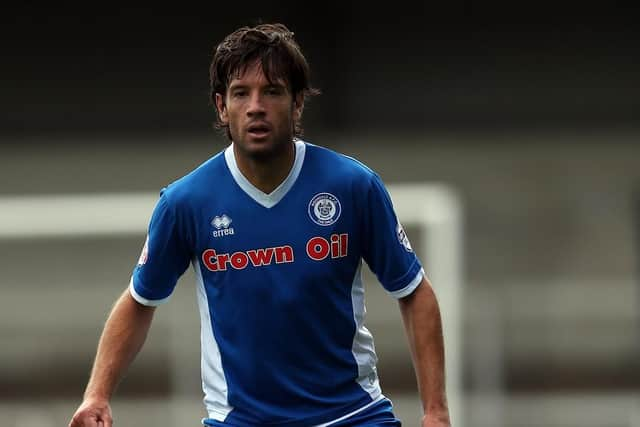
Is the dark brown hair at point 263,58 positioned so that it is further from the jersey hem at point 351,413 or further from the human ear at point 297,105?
the jersey hem at point 351,413

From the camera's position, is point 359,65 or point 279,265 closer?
point 279,265

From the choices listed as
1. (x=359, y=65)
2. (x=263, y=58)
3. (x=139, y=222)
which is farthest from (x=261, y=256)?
(x=359, y=65)

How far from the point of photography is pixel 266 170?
426 centimetres

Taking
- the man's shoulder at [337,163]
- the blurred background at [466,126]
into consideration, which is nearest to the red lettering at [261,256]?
the man's shoulder at [337,163]

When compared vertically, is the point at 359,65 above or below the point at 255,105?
above

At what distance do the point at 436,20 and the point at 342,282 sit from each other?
9.58m

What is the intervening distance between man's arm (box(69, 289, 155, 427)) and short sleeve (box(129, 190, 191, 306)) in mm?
56

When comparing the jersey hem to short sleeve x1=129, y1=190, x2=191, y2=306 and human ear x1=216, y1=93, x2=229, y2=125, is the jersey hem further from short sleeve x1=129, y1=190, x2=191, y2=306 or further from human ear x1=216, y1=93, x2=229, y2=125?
human ear x1=216, y1=93, x2=229, y2=125

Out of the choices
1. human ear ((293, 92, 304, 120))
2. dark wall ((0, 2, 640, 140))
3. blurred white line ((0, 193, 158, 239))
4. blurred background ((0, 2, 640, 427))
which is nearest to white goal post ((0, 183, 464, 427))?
blurred white line ((0, 193, 158, 239))

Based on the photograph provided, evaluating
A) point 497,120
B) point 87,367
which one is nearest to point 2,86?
point 87,367

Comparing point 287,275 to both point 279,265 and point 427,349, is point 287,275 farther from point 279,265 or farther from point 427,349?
point 427,349

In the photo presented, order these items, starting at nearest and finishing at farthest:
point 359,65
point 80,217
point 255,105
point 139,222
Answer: point 255,105
point 139,222
point 80,217
point 359,65

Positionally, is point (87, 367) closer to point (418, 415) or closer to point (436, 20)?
point (418, 415)

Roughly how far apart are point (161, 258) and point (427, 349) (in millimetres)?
894
